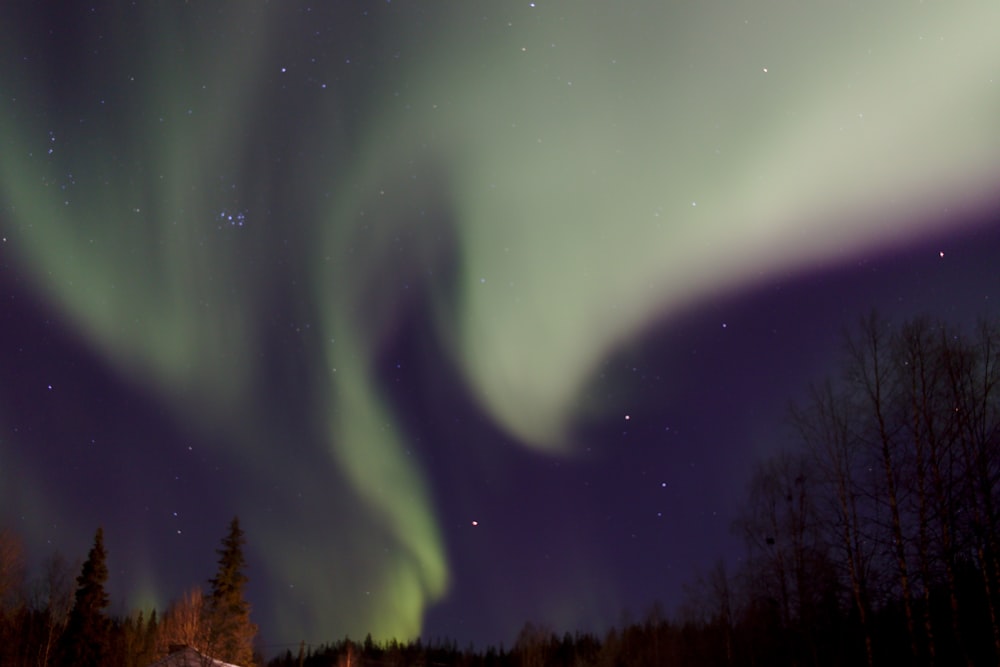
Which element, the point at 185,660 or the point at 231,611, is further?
the point at 231,611

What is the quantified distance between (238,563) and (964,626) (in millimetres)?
38805

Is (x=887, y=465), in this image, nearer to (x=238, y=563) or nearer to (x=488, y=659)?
(x=238, y=563)

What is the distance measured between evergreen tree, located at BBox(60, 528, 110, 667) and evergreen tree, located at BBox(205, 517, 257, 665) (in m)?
6.04

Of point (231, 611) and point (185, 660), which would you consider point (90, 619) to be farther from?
point (185, 660)

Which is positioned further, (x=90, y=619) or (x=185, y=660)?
(x=90, y=619)

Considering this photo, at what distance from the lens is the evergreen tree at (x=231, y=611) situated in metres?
A: 47.6

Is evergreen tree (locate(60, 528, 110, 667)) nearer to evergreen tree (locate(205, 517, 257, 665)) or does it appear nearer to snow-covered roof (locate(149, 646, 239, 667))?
evergreen tree (locate(205, 517, 257, 665))

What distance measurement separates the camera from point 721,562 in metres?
44.9

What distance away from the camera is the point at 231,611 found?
48.9 m

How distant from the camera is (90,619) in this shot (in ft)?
161

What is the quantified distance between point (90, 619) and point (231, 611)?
26.7 ft

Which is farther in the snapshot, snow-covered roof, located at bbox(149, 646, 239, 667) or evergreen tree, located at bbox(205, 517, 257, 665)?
evergreen tree, located at bbox(205, 517, 257, 665)

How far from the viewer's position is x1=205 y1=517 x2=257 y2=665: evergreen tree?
156 ft

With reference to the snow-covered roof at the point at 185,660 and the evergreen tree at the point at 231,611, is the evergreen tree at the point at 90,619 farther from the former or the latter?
the snow-covered roof at the point at 185,660
